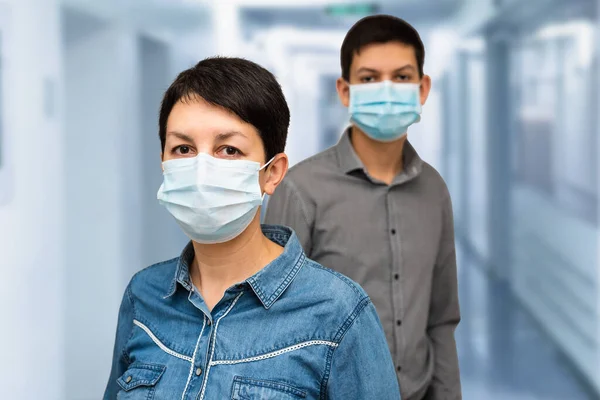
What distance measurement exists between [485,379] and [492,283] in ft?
9.65

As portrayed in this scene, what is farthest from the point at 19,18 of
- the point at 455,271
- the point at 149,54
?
the point at 149,54

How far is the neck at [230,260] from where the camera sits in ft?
4.49

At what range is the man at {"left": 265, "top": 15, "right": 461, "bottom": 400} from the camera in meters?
1.90

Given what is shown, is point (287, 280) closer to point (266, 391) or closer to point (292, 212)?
point (266, 391)

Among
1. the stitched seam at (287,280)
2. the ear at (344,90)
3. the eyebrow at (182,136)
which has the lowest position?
the stitched seam at (287,280)

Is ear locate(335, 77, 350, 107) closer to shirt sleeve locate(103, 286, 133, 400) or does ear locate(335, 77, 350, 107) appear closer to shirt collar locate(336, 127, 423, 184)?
shirt collar locate(336, 127, 423, 184)

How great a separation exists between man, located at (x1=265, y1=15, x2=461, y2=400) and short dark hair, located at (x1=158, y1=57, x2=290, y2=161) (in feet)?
1.80

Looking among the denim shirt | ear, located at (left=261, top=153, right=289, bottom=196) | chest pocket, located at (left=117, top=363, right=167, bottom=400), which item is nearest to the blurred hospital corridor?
ear, located at (left=261, top=153, right=289, bottom=196)

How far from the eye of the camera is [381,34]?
75.9 inches

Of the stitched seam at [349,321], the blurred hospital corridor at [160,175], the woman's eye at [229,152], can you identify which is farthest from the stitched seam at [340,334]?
the blurred hospital corridor at [160,175]

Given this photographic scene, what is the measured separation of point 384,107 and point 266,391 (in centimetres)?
96

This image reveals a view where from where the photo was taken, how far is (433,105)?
9602mm

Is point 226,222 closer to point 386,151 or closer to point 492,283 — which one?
point 386,151

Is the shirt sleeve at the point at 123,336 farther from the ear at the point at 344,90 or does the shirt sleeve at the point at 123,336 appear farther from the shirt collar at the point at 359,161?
the ear at the point at 344,90
